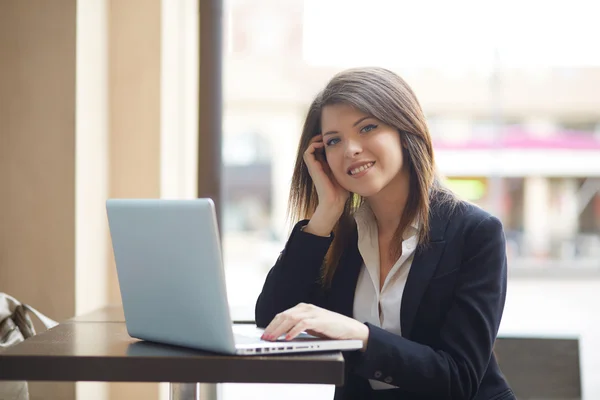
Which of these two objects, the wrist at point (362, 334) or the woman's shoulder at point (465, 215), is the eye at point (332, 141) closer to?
the woman's shoulder at point (465, 215)

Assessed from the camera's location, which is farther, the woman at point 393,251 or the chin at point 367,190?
the chin at point 367,190

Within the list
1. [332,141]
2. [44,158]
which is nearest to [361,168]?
[332,141]

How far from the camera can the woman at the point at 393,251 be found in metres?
1.56

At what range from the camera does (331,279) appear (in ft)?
6.15

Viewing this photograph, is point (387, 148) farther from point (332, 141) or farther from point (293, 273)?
point (293, 273)

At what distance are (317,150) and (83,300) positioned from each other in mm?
1162

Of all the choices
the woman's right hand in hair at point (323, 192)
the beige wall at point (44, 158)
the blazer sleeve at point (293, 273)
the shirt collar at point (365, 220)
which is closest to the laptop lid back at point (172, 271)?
the blazer sleeve at point (293, 273)

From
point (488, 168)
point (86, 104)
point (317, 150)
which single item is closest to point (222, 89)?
point (86, 104)

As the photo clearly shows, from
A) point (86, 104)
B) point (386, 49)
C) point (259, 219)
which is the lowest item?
point (259, 219)

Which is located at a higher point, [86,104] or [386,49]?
[386,49]

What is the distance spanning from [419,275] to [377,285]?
13 centimetres

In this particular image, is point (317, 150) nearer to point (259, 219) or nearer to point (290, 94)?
point (290, 94)

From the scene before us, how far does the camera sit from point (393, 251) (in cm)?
180

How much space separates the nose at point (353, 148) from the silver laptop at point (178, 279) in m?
0.49
